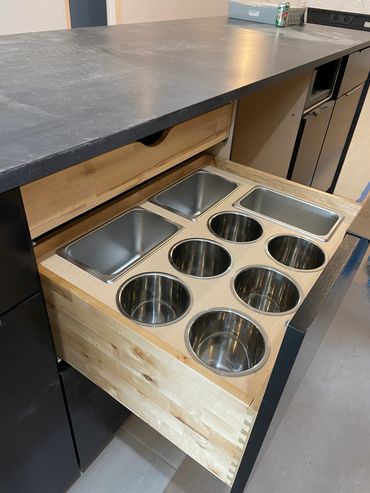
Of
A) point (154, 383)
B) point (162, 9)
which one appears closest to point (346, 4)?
point (162, 9)

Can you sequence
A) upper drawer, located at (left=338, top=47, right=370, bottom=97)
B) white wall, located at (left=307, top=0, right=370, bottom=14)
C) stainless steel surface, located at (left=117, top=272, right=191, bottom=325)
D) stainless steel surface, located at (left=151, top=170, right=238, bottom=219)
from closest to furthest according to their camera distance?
stainless steel surface, located at (left=117, top=272, right=191, bottom=325), stainless steel surface, located at (left=151, top=170, right=238, bottom=219), upper drawer, located at (left=338, top=47, right=370, bottom=97), white wall, located at (left=307, top=0, right=370, bottom=14)

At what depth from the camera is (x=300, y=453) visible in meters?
1.14

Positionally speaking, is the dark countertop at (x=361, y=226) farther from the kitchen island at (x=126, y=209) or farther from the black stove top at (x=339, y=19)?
the black stove top at (x=339, y=19)

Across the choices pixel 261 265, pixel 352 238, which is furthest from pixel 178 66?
pixel 352 238

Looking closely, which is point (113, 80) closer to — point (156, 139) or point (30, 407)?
point (156, 139)

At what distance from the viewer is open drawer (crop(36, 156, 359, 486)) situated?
0.57 m

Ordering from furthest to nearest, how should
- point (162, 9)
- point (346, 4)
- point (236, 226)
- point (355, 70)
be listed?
1. point (346, 4)
2. point (162, 9)
3. point (355, 70)
4. point (236, 226)

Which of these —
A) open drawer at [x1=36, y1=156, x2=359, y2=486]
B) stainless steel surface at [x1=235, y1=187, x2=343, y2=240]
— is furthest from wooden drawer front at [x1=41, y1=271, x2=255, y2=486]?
stainless steel surface at [x1=235, y1=187, x2=343, y2=240]

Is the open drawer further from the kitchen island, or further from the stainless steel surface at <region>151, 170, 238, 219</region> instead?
the stainless steel surface at <region>151, 170, 238, 219</region>

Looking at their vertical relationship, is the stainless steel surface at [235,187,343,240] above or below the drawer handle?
below

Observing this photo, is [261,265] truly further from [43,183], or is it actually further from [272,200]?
[43,183]

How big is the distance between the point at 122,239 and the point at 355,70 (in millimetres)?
1438

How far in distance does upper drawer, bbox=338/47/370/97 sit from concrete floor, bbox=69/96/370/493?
Answer: 1159 millimetres

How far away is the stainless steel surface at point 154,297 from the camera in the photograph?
2.44 feet
